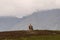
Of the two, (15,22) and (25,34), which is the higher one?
(15,22)

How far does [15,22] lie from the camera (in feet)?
21.6

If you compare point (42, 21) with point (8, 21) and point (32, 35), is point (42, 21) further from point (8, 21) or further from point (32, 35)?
point (8, 21)

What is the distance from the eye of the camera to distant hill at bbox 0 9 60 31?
637 centimetres

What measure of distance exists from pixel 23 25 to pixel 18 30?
1.08 feet

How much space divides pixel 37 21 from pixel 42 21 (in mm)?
195

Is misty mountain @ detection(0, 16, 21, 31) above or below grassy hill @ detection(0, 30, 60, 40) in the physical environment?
above

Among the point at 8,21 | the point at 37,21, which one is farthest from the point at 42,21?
the point at 8,21

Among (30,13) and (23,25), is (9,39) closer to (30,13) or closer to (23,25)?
(23,25)

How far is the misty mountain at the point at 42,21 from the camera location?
6.37m

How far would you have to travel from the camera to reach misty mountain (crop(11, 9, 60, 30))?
6.37 meters

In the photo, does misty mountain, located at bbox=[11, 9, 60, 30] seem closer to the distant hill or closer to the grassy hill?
the distant hill

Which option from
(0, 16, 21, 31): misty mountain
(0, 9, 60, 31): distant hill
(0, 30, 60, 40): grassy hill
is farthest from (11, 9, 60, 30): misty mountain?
(0, 30, 60, 40): grassy hill

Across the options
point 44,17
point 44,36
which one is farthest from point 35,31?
point 44,17

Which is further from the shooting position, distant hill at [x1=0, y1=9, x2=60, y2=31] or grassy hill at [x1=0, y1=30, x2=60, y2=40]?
distant hill at [x1=0, y1=9, x2=60, y2=31]
